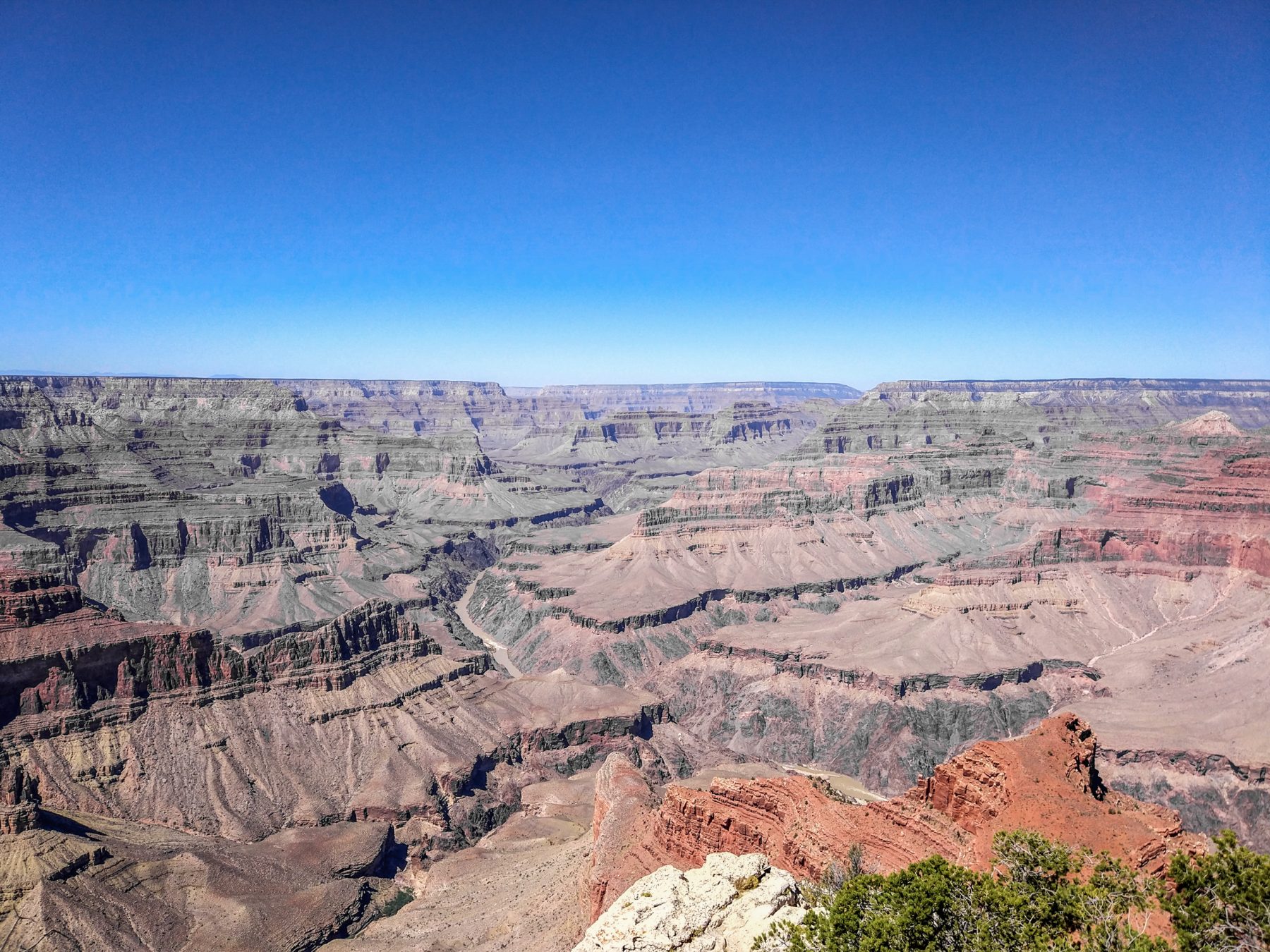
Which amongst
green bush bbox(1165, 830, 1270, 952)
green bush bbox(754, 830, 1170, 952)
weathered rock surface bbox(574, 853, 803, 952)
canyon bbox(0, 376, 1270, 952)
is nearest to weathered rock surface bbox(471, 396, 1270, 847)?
canyon bbox(0, 376, 1270, 952)

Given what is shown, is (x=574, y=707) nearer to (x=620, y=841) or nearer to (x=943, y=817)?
(x=620, y=841)

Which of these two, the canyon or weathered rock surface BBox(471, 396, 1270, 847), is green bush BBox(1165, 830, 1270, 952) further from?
weathered rock surface BBox(471, 396, 1270, 847)

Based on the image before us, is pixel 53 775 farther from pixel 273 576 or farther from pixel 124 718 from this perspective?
pixel 273 576

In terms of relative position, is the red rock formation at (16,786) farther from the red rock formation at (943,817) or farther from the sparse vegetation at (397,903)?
the red rock formation at (943,817)

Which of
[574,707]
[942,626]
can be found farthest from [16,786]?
[942,626]

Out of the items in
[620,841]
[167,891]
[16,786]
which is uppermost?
[620,841]

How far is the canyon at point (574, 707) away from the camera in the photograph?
51.3 meters

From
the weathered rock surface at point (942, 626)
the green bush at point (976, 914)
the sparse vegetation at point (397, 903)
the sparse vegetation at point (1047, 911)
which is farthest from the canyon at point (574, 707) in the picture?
the sparse vegetation at point (1047, 911)

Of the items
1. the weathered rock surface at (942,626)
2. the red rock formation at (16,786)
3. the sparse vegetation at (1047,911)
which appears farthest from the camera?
the weathered rock surface at (942,626)

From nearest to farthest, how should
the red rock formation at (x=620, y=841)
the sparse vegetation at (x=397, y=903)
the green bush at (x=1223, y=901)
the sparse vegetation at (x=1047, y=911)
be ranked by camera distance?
the green bush at (x=1223, y=901) < the sparse vegetation at (x=1047, y=911) < the red rock formation at (x=620, y=841) < the sparse vegetation at (x=397, y=903)

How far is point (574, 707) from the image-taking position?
11088cm

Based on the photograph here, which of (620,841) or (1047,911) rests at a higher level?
(1047,911)

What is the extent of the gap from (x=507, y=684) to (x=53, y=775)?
179 feet

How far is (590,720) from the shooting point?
10588 centimetres
